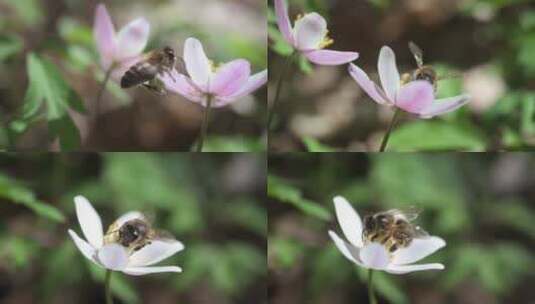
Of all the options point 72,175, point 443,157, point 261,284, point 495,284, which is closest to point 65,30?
point 72,175

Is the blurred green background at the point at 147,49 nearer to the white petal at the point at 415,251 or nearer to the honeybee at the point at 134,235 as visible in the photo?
the honeybee at the point at 134,235

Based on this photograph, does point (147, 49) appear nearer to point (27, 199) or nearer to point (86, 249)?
point (27, 199)

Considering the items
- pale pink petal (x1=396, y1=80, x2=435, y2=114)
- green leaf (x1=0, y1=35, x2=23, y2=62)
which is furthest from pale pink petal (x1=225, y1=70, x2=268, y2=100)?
green leaf (x1=0, y1=35, x2=23, y2=62)

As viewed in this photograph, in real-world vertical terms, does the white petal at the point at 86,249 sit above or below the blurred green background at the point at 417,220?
above

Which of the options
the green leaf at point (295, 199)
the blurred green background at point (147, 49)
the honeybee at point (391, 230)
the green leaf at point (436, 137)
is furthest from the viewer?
the blurred green background at point (147, 49)

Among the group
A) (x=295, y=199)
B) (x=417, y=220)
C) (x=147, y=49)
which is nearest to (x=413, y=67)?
(x=417, y=220)

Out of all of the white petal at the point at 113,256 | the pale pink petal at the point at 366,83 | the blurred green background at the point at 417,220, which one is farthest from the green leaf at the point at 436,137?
the white petal at the point at 113,256

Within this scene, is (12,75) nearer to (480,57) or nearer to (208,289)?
(208,289)

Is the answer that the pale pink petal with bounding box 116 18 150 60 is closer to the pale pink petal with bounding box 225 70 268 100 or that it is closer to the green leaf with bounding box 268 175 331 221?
the pale pink petal with bounding box 225 70 268 100
